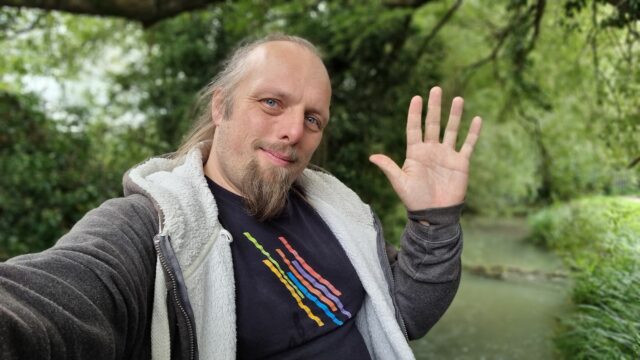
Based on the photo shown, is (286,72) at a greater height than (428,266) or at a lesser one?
greater

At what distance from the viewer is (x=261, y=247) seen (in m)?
1.50

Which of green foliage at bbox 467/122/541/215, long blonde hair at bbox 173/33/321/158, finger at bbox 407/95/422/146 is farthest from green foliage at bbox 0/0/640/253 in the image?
finger at bbox 407/95/422/146

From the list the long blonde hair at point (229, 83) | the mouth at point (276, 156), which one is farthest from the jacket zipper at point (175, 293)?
the long blonde hair at point (229, 83)

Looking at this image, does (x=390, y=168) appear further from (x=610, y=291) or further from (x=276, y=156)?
(x=610, y=291)

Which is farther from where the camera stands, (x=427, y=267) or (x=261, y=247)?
(x=427, y=267)

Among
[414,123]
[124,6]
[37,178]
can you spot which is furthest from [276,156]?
[37,178]

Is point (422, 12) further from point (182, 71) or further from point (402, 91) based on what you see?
point (182, 71)

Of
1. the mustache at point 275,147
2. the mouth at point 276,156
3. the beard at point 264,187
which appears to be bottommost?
the beard at point 264,187

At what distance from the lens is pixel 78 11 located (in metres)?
4.37

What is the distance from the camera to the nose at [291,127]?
1581mm

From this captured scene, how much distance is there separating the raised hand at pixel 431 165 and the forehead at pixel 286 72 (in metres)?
0.33

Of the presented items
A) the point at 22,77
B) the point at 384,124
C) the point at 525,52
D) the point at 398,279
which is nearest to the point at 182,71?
the point at 22,77

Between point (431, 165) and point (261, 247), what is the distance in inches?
27.7

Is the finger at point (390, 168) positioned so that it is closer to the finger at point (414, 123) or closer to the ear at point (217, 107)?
the finger at point (414, 123)
